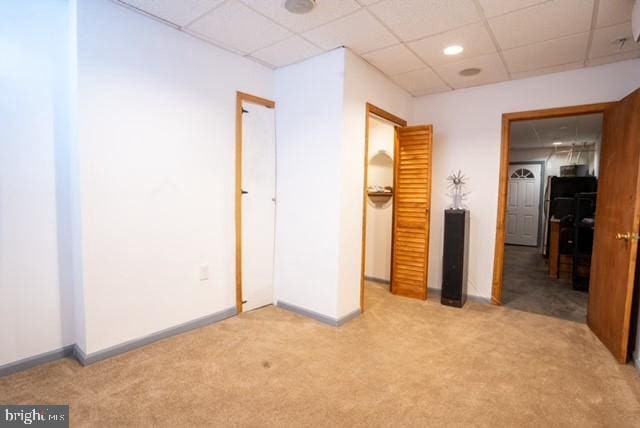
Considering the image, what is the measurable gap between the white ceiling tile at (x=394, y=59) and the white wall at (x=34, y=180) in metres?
2.35

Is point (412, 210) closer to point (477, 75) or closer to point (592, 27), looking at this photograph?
point (477, 75)

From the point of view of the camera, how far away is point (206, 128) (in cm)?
285

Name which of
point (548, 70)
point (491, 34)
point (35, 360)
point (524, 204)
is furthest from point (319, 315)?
point (524, 204)

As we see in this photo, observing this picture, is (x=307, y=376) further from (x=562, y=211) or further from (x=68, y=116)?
(x=562, y=211)

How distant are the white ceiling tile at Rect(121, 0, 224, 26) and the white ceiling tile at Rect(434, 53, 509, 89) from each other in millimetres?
2128

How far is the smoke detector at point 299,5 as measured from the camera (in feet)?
7.07

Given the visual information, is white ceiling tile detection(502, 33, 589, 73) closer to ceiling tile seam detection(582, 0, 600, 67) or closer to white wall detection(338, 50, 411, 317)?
ceiling tile seam detection(582, 0, 600, 67)

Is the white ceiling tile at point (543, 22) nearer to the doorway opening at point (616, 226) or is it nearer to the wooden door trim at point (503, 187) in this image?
the doorway opening at point (616, 226)

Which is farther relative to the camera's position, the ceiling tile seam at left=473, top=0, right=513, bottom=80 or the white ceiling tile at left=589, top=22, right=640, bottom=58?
the white ceiling tile at left=589, top=22, right=640, bottom=58

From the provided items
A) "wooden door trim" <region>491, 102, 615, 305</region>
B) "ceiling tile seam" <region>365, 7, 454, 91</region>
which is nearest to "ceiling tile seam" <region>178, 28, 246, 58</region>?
"ceiling tile seam" <region>365, 7, 454, 91</region>

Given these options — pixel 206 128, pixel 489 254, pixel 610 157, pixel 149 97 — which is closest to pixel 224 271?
pixel 206 128

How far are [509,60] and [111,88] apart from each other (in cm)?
330

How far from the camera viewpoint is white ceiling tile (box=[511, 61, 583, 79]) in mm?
3075

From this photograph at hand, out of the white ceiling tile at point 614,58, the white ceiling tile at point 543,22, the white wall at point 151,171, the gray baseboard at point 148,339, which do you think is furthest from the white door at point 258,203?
the white ceiling tile at point 614,58
